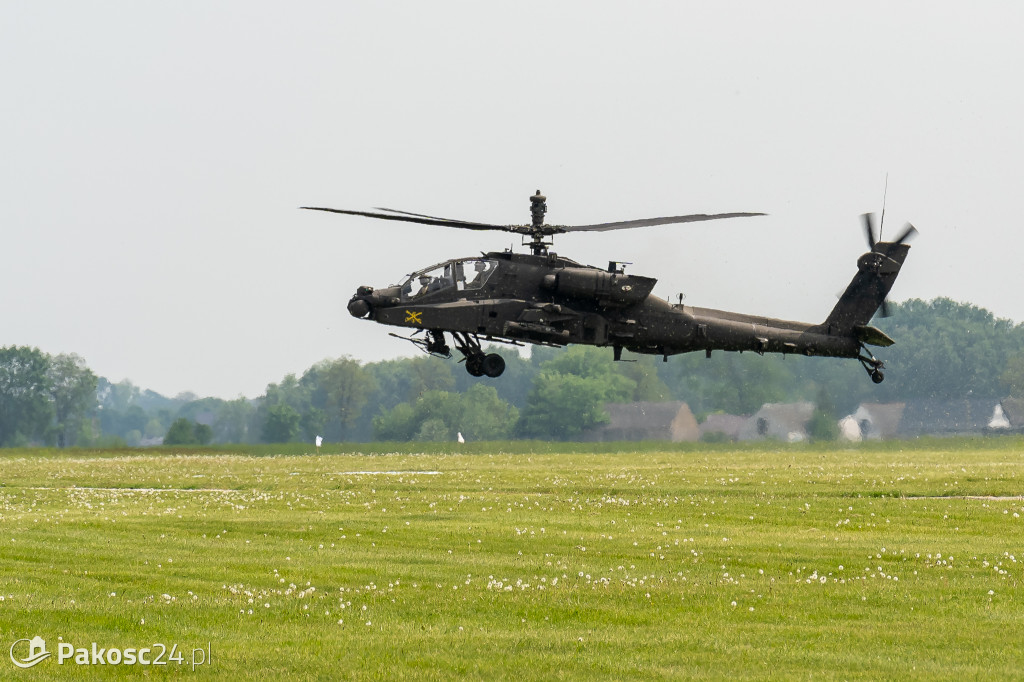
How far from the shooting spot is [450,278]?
41.7m

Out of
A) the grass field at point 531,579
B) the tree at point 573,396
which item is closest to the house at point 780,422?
the tree at point 573,396

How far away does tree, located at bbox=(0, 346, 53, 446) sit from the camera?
124300 mm

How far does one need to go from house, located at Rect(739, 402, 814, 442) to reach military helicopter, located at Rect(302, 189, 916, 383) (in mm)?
37711

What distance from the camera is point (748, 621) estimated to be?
19875mm

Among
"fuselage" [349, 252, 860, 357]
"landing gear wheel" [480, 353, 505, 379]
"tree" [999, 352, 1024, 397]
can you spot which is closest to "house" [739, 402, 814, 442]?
"tree" [999, 352, 1024, 397]

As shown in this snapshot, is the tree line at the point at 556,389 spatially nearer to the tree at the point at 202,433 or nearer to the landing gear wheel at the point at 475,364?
the tree at the point at 202,433

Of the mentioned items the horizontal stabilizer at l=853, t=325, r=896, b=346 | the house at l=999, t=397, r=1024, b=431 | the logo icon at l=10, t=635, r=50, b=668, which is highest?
the horizontal stabilizer at l=853, t=325, r=896, b=346

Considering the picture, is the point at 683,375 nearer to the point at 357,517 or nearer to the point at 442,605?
the point at 357,517

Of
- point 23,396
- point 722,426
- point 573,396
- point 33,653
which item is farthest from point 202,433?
point 33,653

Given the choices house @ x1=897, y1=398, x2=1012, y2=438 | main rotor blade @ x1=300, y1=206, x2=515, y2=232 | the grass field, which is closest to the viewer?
the grass field

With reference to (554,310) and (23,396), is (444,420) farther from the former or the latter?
(554,310)

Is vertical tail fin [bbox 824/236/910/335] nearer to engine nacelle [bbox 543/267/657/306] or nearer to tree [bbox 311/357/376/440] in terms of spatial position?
engine nacelle [bbox 543/267/657/306]

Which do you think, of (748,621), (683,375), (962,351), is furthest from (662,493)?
(962,351)

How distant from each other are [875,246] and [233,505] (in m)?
25.3
